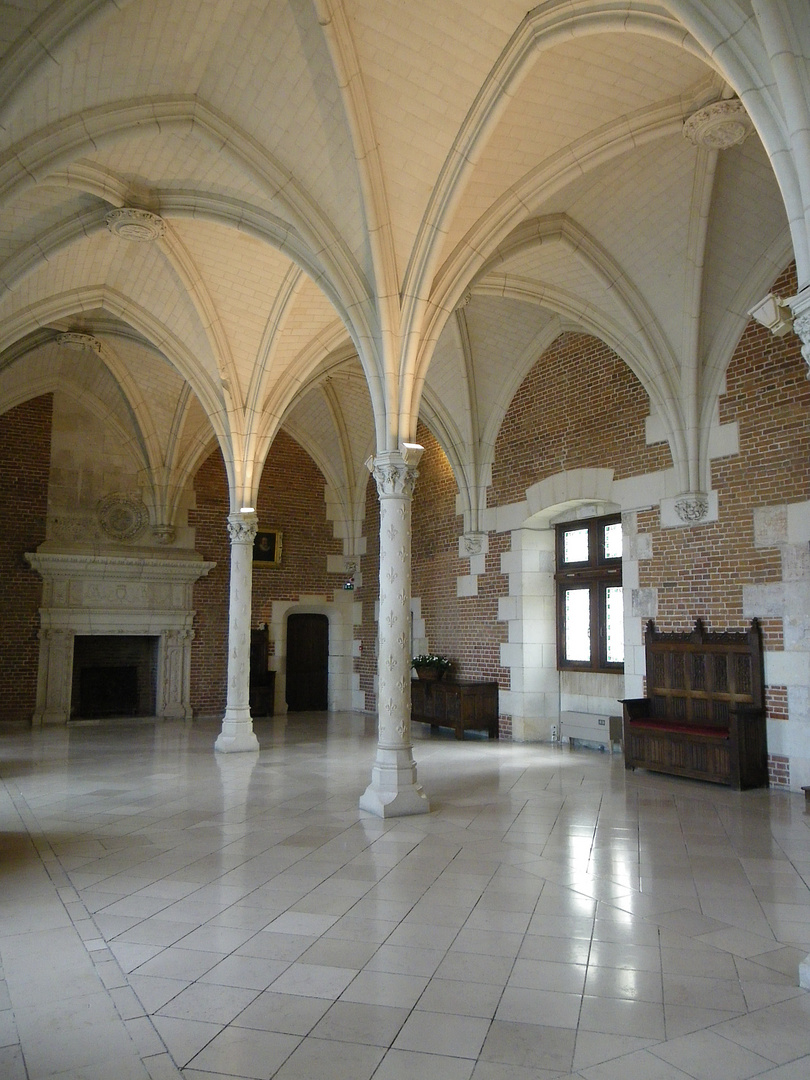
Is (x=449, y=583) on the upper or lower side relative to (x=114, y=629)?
upper

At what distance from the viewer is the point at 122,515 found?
1437 centimetres

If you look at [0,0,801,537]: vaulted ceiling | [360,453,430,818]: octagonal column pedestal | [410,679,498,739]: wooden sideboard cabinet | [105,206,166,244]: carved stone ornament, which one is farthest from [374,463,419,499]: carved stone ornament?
[410,679,498,739]: wooden sideboard cabinet

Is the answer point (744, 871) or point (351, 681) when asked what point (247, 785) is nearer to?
point (744, 871)

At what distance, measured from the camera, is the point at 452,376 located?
11875 mm

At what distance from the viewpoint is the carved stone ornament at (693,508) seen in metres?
8.80

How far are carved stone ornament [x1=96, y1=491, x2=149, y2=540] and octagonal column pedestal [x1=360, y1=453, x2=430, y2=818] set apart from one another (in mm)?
8682

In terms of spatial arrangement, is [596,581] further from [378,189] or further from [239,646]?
[378,189]

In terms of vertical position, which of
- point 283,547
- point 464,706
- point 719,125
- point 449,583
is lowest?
point 464,706

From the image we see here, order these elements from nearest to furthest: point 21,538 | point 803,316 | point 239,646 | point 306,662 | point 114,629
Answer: point 803,316 < point 239,646 < point 21,538 < point 114,629 < point 306,662

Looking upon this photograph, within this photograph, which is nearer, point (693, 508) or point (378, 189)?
point (378, 189)

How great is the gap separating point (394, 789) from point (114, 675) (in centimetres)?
965

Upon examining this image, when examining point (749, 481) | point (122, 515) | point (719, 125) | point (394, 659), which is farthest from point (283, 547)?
point (719, 125)

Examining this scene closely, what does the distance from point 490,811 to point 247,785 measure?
2539mm

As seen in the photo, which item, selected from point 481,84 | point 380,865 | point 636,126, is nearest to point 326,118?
point 481,84
